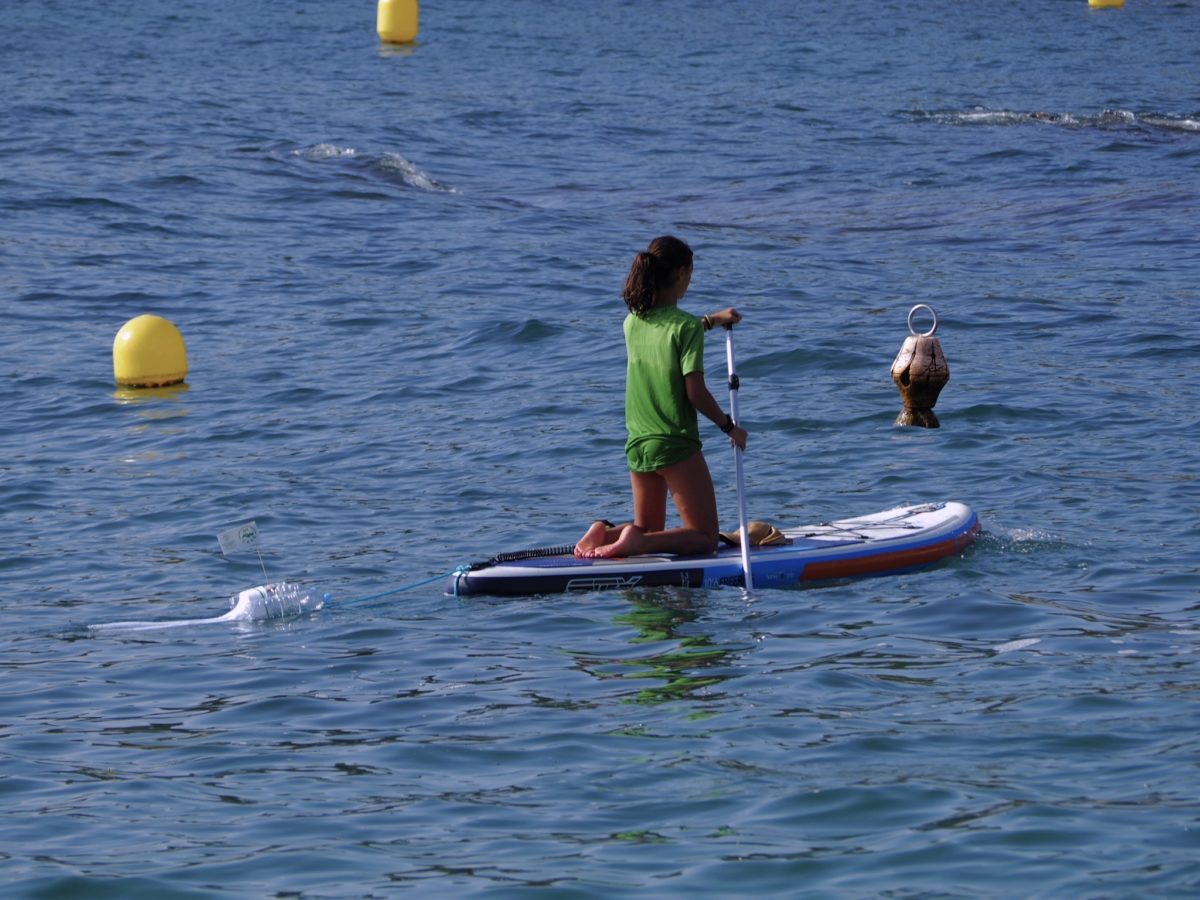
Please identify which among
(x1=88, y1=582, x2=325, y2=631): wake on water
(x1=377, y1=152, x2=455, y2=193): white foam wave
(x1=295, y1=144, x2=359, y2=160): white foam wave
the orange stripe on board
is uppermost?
(x1=295, y1=144, x2=359, y2=160): white foam wave

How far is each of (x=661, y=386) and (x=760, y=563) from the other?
111 centimetres

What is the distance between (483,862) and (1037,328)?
11.4m

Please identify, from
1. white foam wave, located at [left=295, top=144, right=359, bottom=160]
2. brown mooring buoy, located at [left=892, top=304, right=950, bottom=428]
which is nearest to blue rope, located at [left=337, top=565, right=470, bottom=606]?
brown mooring buoy, located at [left=892, top=304, right=950, bottom=428]

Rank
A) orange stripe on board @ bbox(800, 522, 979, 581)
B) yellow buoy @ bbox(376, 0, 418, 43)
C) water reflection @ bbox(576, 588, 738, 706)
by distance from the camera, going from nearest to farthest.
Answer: water reflection @ bbox(576, 588, 738, 706) → orange stripe on board @ bbox(800, 522, 979, 581) → yellow buoy @ bbox(376, 0, 418, 43)

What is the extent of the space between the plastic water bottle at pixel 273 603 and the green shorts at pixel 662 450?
1.87 m

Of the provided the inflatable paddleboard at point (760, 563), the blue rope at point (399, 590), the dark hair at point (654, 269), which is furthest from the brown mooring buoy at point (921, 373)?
the blue rope at point (399, 590)

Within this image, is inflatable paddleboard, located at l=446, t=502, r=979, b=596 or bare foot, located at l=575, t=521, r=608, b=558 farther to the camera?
bare foot, located at l=575, t=521, r=608, b=558

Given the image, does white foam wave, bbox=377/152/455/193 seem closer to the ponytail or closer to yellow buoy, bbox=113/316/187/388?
yellow buoy, bbox=113/316/187/388

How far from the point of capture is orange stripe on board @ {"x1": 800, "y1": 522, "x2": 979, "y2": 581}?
944cm

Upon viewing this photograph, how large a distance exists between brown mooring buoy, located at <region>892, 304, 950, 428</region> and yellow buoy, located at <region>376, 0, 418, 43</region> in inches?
1083

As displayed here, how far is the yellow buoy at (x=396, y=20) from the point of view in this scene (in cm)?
3819

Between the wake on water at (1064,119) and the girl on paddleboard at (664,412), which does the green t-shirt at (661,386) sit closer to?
the girl on paddleboard at (664,412)

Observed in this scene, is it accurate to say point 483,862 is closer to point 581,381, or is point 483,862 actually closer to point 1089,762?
point 1089,762

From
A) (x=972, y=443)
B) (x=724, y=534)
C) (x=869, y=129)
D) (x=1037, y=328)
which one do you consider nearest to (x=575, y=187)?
(x=869, y=129)
